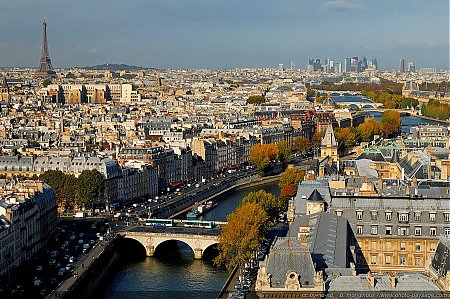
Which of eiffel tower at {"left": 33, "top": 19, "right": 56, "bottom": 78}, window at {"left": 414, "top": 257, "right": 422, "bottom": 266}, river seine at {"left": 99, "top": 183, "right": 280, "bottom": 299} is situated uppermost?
eiffel tower at {"left": 33, "top": 19, "right": 56, "bottom": 78}

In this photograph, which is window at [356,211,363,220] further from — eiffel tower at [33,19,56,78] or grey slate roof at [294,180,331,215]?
eiffel tower at [33,19,56,78]

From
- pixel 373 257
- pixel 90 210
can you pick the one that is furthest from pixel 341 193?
pixel 90 210

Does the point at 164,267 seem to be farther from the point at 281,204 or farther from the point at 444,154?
the point at 444,154

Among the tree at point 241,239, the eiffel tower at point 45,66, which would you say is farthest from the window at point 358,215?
the eiffel tower at point 45,66

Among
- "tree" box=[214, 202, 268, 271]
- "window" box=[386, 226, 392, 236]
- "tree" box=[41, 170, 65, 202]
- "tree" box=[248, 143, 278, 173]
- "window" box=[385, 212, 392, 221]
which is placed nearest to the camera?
"window" box=[386, 226, 392, 236]

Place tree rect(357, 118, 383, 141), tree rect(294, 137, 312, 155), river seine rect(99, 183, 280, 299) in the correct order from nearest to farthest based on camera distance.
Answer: river seine rect(99, 183, 280, 299), tree rect(294, 137, 312, 155), tree rect(357, 118, 383, 141)

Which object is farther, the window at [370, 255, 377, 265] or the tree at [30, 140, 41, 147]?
the tree at [30, 140, 41, 147]

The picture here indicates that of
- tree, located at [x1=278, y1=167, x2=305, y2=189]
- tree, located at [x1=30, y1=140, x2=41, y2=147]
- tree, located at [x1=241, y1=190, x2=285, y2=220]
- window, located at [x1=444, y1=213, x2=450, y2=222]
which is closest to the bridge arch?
tree, located at [x1=241, y1=190, x2=285, y2=220]
